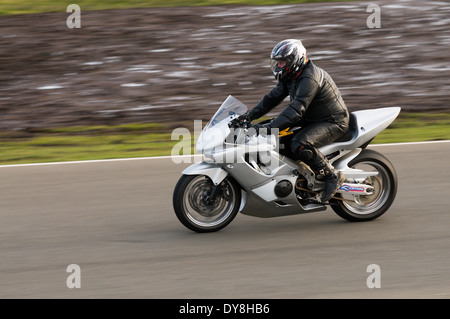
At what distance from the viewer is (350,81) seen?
15.9m

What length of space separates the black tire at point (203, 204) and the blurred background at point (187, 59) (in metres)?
4.54

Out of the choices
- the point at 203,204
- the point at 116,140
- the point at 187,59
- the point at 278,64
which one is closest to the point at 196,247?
the point at 203,204

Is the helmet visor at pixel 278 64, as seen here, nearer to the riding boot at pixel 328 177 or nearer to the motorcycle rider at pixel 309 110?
the motorcycle rider at pixel 309 110

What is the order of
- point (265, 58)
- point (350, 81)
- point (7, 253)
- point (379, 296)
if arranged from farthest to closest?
point (265, 58) < point (350, 81) < point (7, 253) < point (379, 296)

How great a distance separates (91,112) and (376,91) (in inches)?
214

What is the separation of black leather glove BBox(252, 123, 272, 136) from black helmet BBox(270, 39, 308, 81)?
0.49 metres

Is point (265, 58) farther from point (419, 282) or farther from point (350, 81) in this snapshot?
point (419, 282)

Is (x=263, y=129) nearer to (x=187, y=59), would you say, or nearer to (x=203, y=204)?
(x=203, y=204)

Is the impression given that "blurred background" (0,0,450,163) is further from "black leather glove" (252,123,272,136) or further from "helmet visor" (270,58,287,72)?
"helmet visor" (270,58,287,72)

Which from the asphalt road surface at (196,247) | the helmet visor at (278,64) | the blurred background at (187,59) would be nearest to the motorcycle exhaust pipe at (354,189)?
the asphalt road surface at (196,247)

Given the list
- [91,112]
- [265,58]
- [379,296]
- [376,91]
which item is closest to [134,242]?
[379,296]

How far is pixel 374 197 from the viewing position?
7926mm

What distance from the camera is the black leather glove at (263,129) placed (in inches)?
285

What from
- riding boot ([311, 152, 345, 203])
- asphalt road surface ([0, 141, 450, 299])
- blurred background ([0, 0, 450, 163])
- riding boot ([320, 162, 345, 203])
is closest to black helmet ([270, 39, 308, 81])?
riding boot ([311, 152, 345, 203])
